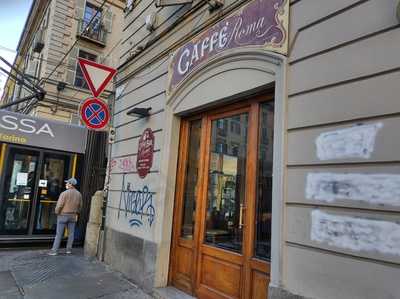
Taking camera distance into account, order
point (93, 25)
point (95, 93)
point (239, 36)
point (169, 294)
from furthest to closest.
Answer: point (93, 25) < point (95, 93) < point (169, 294) < point (239, 36)

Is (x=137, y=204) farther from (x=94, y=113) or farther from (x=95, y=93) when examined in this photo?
(x=95, y=93)

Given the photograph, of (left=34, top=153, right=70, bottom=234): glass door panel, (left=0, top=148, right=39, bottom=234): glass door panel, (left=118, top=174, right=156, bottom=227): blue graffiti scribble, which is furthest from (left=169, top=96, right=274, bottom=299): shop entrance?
(left=0, top=148, right=39, bottom=234): glass door panel

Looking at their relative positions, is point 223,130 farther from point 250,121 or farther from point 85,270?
point 85,270

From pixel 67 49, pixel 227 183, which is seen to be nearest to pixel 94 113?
pixel 227 183

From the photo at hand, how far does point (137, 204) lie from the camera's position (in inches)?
229

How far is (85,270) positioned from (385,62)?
5.79 meters

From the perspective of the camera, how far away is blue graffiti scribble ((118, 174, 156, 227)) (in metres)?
5.38

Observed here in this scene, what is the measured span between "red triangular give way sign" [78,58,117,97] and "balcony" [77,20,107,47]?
524 inches

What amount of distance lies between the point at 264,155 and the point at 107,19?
18473mm

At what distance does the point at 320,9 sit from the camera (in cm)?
325

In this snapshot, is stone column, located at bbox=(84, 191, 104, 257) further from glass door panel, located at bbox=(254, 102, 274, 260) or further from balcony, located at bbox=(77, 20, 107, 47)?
balcony, located at bbox=(77, 20, 107, 47)

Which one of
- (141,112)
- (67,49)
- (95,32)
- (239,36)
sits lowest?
(141,112)

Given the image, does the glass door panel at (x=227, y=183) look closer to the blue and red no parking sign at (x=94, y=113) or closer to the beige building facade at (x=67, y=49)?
the blue and red no parking sign at (x=94, y=113)

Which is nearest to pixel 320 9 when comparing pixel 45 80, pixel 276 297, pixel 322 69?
pixel 322 69
